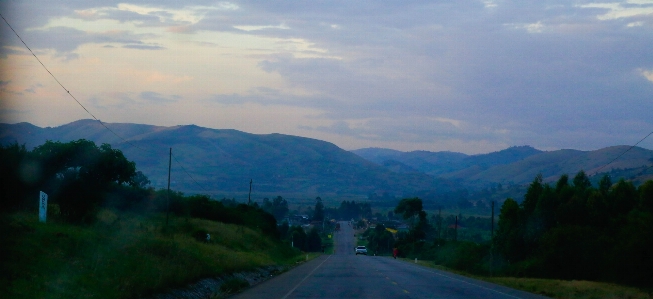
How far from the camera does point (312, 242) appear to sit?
12162cm

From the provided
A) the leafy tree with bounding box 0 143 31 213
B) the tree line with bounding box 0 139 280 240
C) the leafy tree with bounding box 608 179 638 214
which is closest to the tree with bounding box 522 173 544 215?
the leafy tree with bounding box 608 179 638 214

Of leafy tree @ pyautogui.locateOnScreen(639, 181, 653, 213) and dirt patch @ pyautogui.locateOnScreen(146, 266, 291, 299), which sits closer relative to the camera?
dirt patch @ pyautogui.locateOnScreen(146, 266, 291, 299)

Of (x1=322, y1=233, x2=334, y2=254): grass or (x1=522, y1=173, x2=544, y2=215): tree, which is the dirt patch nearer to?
(x1=522, y1=173, x2=544, y2=215): tree

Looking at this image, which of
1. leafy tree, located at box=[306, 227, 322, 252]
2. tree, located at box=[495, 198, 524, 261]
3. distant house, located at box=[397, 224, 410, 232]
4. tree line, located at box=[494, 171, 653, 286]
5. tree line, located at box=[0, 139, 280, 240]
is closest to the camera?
tree line, located at box=[0, 139, 280, 240]

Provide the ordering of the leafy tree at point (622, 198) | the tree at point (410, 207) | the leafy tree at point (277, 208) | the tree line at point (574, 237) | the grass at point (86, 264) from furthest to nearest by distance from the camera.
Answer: the leafy tree at point (277, 208)
the tree at point (410, 207)
the leafy tree at point (622, 198)
the tree line at point (574, 237)
the grass at point (86, 264)

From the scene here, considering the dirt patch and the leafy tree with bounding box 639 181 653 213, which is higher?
the leafy tree with bounding box 639 181 653 213

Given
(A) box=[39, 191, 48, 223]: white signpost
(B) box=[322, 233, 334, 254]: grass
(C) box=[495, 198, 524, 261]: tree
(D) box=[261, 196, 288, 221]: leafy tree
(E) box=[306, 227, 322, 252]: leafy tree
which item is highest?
(A) box=[39, 191, 48, 223]: white signpost

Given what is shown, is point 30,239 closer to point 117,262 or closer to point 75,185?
point 117,262

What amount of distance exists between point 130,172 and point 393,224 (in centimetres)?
13861

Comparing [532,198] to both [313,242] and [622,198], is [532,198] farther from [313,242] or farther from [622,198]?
[313,242]

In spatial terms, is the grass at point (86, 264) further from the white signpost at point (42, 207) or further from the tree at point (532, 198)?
the tree at point (532, 198)

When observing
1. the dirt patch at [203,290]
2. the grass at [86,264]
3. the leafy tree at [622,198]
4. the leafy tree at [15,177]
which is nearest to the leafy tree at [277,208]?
the leafy tree at [622,198]

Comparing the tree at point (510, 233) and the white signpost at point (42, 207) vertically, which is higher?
the white signpost at point (42, 207)

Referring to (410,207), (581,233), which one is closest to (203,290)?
(581,233)
